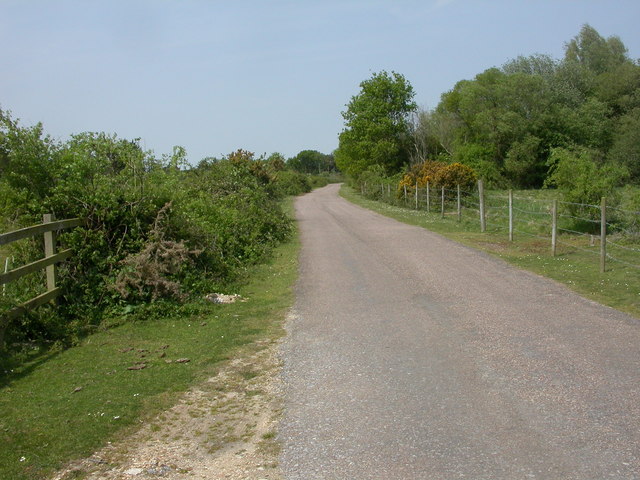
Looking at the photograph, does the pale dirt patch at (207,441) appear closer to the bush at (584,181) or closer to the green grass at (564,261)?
the green grass at (564,261)

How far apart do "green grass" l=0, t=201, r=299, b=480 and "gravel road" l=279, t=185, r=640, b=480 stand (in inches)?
35.7

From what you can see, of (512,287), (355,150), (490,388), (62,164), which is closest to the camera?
(490,388)

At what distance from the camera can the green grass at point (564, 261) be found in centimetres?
1024

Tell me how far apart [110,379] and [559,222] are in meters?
17.8

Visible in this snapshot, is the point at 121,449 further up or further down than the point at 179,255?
further down

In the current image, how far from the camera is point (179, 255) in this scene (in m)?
10.6

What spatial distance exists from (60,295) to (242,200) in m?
10.2

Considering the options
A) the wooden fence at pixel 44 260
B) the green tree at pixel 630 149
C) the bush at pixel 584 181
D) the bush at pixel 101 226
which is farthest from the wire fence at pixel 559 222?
the green tree at pixel 630 149

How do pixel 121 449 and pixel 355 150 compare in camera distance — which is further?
pixel 355 150

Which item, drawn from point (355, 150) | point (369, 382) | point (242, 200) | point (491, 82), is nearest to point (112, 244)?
point (369, 382)

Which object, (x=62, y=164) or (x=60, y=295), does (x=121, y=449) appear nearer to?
(x=60, y=295)

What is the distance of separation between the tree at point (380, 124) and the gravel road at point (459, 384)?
4713cm

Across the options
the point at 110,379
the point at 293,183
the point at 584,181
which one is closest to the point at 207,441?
the point at 110,379

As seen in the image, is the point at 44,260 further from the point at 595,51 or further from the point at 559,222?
the point at 595,51
